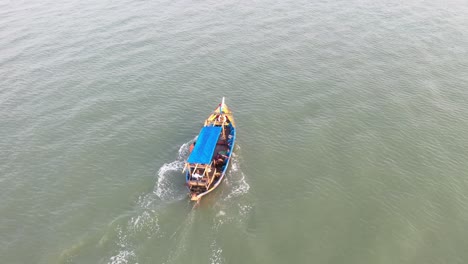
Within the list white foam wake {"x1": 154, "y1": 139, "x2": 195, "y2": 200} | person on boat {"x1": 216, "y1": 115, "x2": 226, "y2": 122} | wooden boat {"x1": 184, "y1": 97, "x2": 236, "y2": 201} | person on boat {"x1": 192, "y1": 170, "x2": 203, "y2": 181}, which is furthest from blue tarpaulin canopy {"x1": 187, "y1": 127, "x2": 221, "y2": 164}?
white foam wake {"x1": 154, "y1": 139, "x2": 195, "y2": 200}

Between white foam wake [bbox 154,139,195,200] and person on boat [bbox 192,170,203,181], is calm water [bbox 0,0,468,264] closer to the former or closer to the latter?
white foam wake [bbox 154,139,195,200]

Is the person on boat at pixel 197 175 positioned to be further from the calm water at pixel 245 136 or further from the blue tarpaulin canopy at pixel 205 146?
the calm water at pixel 245 136

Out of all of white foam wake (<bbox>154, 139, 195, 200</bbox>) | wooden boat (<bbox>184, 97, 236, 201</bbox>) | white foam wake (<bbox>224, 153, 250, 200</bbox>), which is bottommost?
white foam wake (<bbox>224, 153, 250, 200</bbox>)

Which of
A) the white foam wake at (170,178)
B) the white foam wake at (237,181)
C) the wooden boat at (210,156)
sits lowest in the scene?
the white foam wake at (237,181)

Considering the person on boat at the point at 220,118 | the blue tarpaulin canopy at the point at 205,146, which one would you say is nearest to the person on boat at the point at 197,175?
the blue tarpaulin canopy at the point at 205,146

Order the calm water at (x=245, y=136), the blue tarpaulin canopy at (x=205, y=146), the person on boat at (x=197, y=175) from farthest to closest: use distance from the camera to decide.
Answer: the blue tarpaulin canopy at (x=205, y=146) → the person on boat at (x=197, y=175) → the calm water at (x=245, y=136)

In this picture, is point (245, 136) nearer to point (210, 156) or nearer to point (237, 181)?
point (237, 181)

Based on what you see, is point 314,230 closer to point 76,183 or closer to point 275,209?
point 275,209
